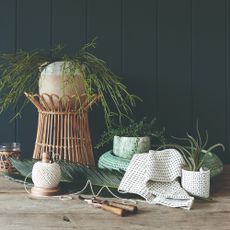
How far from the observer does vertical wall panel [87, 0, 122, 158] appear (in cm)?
148

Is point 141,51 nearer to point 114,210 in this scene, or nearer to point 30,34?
point 30,34

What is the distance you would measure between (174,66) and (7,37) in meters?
0.68

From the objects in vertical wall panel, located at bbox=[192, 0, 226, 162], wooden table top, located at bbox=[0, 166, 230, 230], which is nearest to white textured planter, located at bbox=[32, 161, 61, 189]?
wooden table top, located at bbox=[0, 166, 230, 230]

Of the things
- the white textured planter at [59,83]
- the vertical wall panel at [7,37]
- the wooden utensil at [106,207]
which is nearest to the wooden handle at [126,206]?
the wooden utensil at [106,207]

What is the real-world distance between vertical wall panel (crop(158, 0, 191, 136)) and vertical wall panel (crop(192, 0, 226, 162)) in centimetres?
4

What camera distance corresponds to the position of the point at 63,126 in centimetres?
124

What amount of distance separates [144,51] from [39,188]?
2.44ft

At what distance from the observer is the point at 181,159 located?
3.41ft

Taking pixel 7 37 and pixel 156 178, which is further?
pixel 7 37

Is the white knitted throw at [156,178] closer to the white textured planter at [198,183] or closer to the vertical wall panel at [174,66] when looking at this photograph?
the white textured planter at [198,183]

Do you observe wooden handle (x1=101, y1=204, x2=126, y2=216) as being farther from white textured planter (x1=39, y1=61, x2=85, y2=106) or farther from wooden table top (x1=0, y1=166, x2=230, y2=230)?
white textured planter (x1=39, y1=61, x2=85, y2=106)

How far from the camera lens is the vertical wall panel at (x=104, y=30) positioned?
148cm

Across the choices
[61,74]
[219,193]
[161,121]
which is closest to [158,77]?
[161,121]

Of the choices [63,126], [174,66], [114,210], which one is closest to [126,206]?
[114,210]
